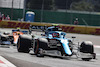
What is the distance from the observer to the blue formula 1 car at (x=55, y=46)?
38.3 ft

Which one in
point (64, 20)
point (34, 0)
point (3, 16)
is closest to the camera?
point (3, 16)

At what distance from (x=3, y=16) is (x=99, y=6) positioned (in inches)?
2124

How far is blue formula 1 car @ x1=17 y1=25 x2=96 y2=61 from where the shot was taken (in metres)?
11.7

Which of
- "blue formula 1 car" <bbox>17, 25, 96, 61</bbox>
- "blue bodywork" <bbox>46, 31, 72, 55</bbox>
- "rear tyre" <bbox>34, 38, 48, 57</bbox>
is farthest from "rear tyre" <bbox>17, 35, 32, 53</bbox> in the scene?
"rear tyre" <bbox>34, 38, 48, 57</bbox>

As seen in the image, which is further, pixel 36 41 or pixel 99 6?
pixel 99 6

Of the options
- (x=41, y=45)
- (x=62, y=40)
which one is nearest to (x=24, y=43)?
(x=41, y=45)

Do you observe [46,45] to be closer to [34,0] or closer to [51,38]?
[51,38]

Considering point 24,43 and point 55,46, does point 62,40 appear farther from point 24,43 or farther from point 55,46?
point 24,43

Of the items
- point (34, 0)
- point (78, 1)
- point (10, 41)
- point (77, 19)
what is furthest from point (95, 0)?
point (10, 41)

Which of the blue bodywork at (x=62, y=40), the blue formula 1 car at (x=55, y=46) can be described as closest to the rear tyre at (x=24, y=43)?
the blue formula 1 car at (x=55, y=46)

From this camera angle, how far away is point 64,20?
39.4m

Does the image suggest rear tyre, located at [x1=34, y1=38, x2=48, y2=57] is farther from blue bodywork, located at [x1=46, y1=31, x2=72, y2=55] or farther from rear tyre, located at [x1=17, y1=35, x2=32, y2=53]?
rear tyre, located at [x1=17, y1=35, x2=32, y2=53]

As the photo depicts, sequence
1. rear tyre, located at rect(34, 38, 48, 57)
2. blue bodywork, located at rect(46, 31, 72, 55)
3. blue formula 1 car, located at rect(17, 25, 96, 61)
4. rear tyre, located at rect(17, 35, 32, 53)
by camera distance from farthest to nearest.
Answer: rear tyre, located at rect(17, 35, 32, 53) → rear tyre, located at rect(34, 38, 48, 57) → blue formula 1 car, located at rect(17, 25, 96, 61) → blue bodywork, located at rect(46, 31, 72, 55)

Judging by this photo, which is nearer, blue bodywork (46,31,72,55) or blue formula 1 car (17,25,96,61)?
blue bodywork (46,31,72,55)
